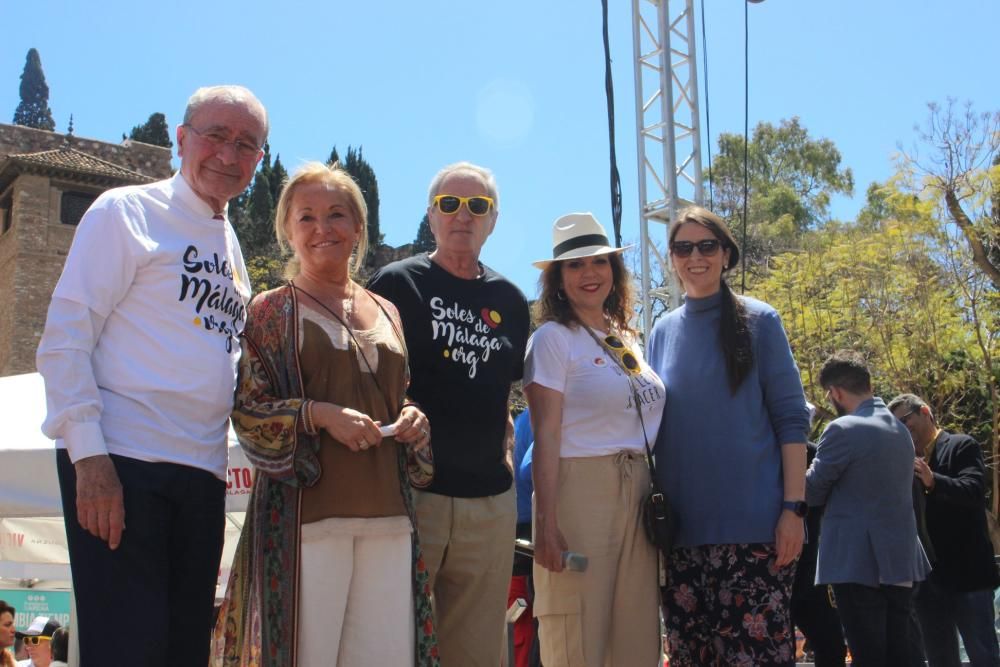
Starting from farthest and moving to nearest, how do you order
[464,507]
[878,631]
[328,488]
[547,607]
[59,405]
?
[878,631] < [547,607] < [464,507] < [328,488] < [59,405]

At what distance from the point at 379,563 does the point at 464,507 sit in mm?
485

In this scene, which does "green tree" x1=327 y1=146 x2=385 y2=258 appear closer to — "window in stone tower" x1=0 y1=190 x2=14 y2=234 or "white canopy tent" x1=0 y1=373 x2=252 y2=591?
"window in stone tower" x1=0 y1=190 x2=14 y2=234

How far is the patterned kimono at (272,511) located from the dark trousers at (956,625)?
4.35 meters

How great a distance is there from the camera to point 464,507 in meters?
3.28

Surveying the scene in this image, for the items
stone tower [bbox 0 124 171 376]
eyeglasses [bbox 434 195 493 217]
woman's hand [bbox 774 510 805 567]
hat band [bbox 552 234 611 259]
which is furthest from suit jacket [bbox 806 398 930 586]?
stone tower [bbox 0 124 171 376]

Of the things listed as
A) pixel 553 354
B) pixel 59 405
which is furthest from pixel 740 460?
pixel 59 405

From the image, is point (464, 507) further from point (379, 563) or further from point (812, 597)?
point (812, 597)

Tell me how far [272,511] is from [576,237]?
183cm

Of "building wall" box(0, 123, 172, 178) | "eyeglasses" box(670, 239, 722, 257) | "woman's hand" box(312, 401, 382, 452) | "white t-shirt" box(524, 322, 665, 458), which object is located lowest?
"woman's hand" box(312, 401, 382, 452)

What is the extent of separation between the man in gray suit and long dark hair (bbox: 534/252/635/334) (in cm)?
159

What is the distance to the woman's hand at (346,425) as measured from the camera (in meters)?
2.73

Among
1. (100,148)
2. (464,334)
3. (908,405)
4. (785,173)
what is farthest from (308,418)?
(785,173)

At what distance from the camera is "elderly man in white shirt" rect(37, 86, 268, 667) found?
242 cm

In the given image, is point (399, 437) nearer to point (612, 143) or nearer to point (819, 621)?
point (819, 621)
